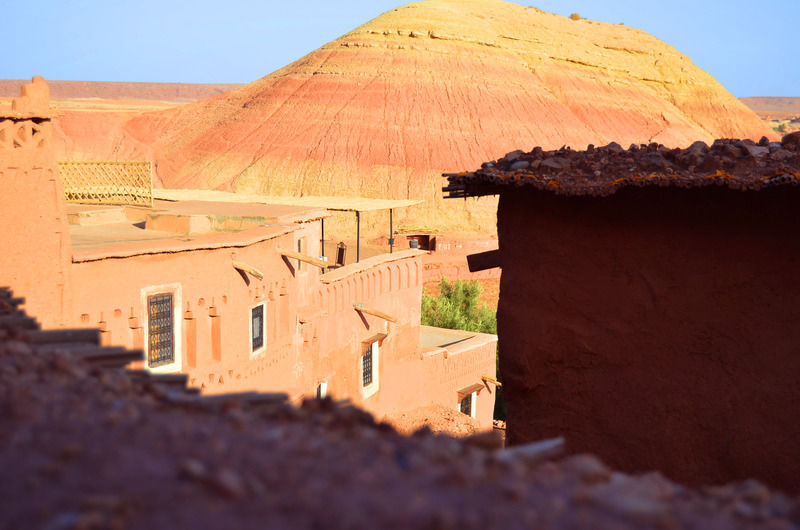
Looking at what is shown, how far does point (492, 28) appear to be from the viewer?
50.5 meters

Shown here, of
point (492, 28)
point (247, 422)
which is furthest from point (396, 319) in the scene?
point (492, 28)

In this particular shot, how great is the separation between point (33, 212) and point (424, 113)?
116 feet

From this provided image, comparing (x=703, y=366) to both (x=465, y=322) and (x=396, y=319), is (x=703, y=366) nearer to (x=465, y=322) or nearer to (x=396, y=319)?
(x=396, y=319)

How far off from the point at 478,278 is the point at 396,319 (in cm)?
1809

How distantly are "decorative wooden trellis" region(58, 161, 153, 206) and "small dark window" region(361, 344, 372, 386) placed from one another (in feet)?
18.7

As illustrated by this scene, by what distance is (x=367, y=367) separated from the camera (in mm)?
17984

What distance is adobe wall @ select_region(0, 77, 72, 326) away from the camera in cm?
941

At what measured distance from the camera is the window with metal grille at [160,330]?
11.7 metres

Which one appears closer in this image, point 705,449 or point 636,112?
point 705,449

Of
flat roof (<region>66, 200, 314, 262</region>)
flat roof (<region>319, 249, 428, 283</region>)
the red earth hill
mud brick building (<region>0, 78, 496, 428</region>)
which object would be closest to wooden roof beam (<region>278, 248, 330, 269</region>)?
mud brick building (<region>0, 78, 496, 428</region>)

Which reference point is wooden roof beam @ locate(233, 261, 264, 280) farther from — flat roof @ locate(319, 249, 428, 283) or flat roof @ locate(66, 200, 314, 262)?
flat roof @ locate(319, 249, 428, 283)

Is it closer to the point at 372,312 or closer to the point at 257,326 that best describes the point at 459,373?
the point at 372,312

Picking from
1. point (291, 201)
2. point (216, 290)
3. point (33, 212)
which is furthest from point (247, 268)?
point (291, 201)

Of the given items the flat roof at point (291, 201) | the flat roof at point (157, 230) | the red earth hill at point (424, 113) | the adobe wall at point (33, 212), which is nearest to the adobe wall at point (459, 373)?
the flat roof at point (291, 201)
